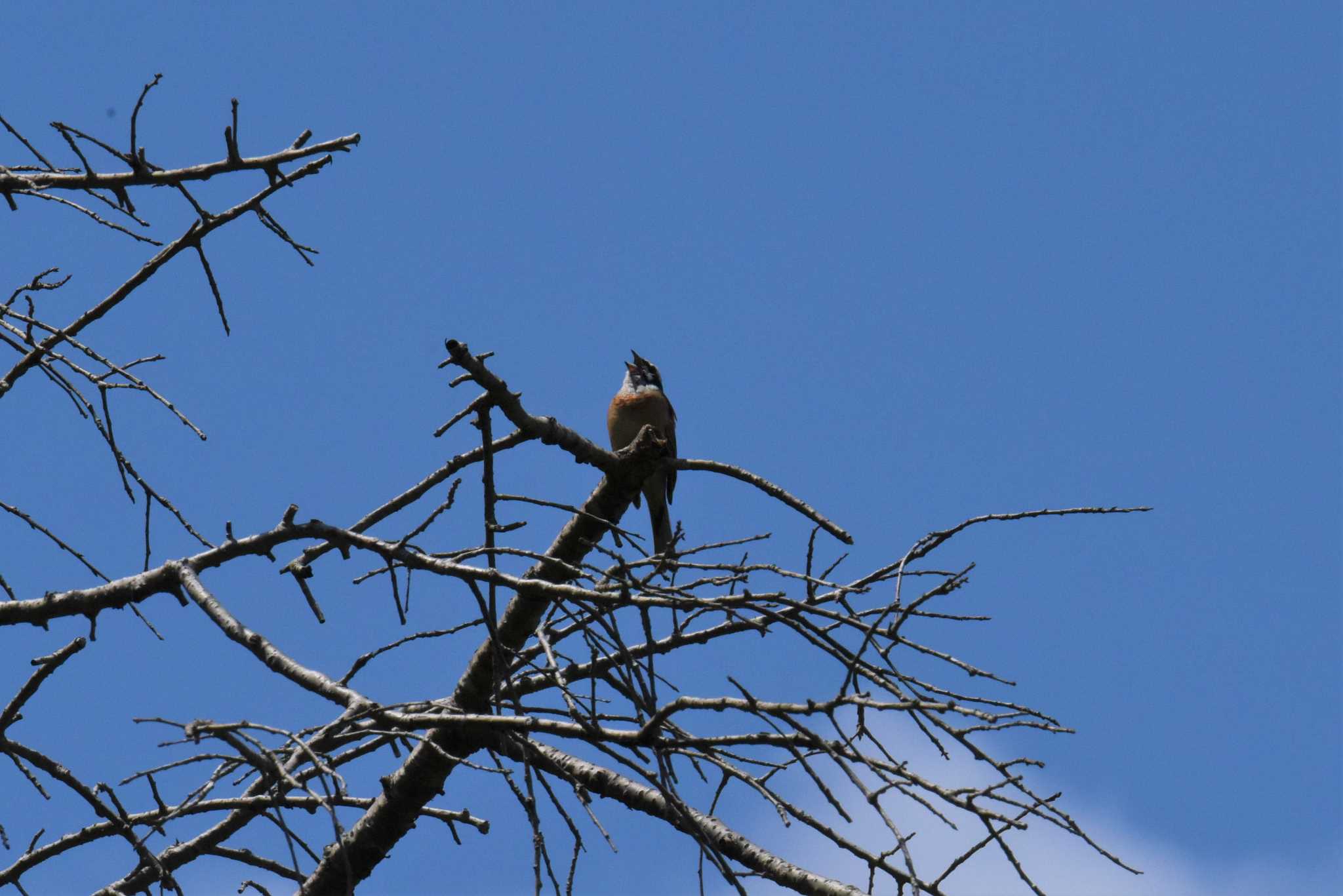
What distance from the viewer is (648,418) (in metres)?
7.59

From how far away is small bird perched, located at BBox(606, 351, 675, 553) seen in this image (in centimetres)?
683

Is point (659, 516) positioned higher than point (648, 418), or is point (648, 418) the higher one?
point (648, 418)

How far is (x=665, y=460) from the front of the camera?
4.18 m

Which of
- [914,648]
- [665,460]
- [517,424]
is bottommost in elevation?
[914,648]

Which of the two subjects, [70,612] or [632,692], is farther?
[70,612]

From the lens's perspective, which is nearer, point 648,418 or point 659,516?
point 659,516

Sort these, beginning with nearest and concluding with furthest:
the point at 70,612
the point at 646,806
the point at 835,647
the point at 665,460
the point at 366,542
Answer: the point at 835,647 → the point at 366,542 → the point at 70,612 → the point at 646,806 → the point at 665,460

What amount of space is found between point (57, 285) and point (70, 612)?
0.94m

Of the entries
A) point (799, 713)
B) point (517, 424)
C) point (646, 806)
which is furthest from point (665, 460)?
point (799, 713)

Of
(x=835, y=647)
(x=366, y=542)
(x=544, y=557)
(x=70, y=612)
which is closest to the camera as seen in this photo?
(x=835, y=647)

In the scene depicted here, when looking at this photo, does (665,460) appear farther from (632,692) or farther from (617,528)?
(632,692)

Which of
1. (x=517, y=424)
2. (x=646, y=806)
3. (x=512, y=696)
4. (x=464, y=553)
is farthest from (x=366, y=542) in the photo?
(x=646, y=806)

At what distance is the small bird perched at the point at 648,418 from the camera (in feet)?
22.4

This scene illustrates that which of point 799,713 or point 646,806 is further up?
point 646,806
